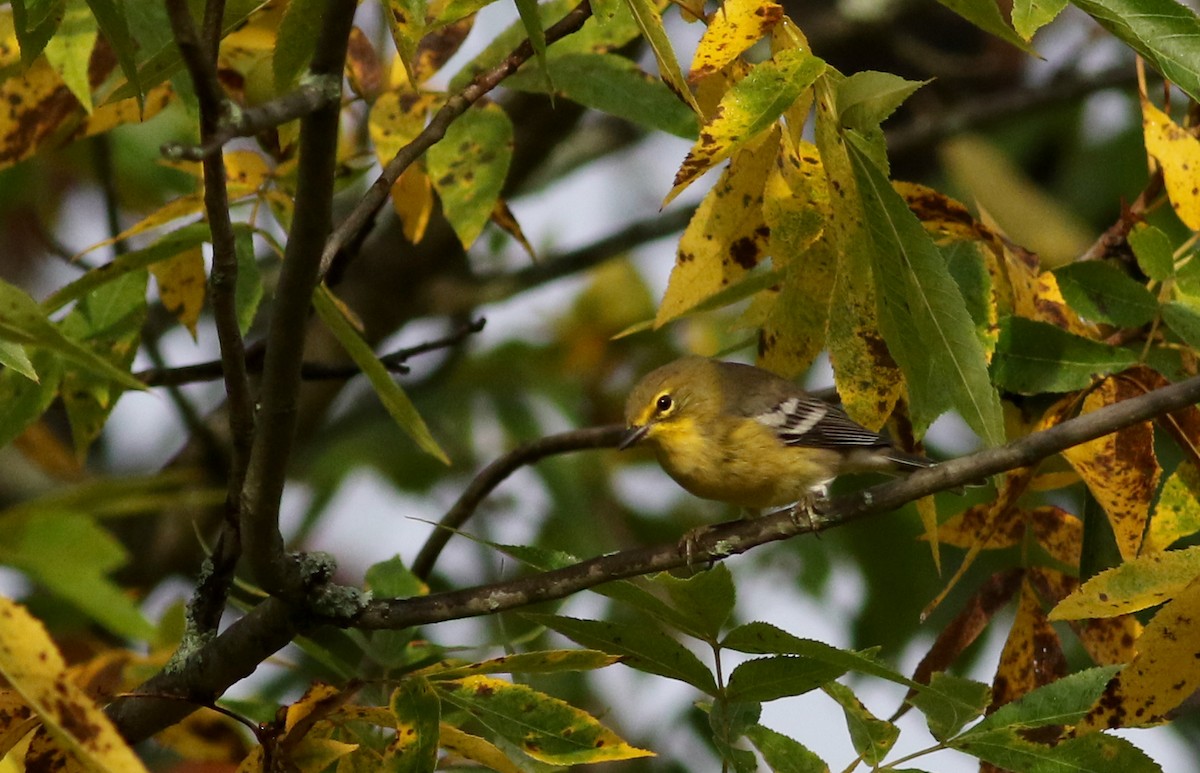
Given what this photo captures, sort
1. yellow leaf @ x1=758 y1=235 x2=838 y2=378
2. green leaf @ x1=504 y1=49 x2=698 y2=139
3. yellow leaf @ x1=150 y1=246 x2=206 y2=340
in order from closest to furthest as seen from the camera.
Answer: yellow leaf @ x1=758 y1=235 x2=838 y2=378, green leaf @ x1=504 y1=49 x2=698 y2=139, yellow leaf @ x1=150 y1=246 x2=206 y2=340

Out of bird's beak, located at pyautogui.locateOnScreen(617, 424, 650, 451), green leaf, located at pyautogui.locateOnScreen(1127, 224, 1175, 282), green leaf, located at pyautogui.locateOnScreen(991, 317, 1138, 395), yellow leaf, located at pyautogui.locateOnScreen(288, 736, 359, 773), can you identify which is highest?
green leaf, located at pyautogui.locateOnScreen(1127, 224, 1175, 282)

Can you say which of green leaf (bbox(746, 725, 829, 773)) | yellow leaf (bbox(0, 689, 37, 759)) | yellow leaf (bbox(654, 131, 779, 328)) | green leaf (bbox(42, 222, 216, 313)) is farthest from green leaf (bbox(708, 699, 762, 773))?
green leaf (bbox(42, 222, 216, 313))

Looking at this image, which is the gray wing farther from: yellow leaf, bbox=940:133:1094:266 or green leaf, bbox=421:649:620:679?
yellow leaf, bbox=940:133:1094:266

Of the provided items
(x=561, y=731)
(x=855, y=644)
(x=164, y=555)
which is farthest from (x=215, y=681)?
(x=855, y=644)

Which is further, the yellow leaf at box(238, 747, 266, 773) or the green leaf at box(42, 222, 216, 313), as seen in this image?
the yellow leaf at box(238, 747, 266, 773)

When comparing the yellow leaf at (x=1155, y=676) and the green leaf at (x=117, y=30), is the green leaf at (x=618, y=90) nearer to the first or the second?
the green leaf at (x=117, y=30)

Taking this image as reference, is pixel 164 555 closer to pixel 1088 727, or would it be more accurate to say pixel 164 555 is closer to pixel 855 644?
pixel 855 644

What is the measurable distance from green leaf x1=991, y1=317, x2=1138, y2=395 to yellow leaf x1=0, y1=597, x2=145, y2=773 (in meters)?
1.68

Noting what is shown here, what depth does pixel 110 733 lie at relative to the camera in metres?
1.61

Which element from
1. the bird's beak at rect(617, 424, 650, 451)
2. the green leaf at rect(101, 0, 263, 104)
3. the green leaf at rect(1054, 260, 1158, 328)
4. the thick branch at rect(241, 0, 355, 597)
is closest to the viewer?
the thick branch at rect(241, 0, 355, 597)

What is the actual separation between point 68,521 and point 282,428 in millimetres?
1419

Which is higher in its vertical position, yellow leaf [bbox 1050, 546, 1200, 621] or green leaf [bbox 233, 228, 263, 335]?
green leaf [bbox 233, 228, 263, 335]

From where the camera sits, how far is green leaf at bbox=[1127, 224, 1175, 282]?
8.58 feet

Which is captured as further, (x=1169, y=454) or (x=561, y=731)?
(x=1169, y=454)
